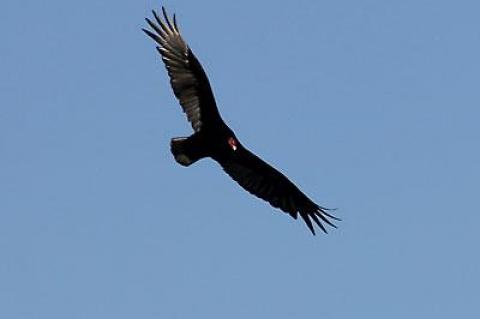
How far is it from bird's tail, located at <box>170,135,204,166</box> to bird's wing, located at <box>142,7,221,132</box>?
10.6 inches

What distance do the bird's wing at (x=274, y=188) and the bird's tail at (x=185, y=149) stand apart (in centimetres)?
175

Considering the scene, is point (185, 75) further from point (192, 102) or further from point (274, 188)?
point (274, 188)

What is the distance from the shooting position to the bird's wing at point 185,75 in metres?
35.6

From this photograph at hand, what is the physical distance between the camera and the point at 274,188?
125 ft

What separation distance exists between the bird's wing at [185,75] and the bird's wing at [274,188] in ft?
6.26

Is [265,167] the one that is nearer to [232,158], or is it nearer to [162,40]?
[232,158]

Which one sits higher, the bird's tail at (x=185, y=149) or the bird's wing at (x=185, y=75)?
the bird's wing at (x=185, y=75)

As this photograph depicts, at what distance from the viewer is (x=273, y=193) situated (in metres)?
38.2

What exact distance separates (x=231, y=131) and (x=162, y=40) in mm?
2104

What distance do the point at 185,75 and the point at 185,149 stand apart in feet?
4.31

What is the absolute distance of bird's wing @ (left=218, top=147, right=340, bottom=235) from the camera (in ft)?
124

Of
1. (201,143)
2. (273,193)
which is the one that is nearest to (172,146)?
(201,143)

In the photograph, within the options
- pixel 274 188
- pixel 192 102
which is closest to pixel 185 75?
pixel 192 102

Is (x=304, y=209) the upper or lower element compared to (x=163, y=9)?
lower
